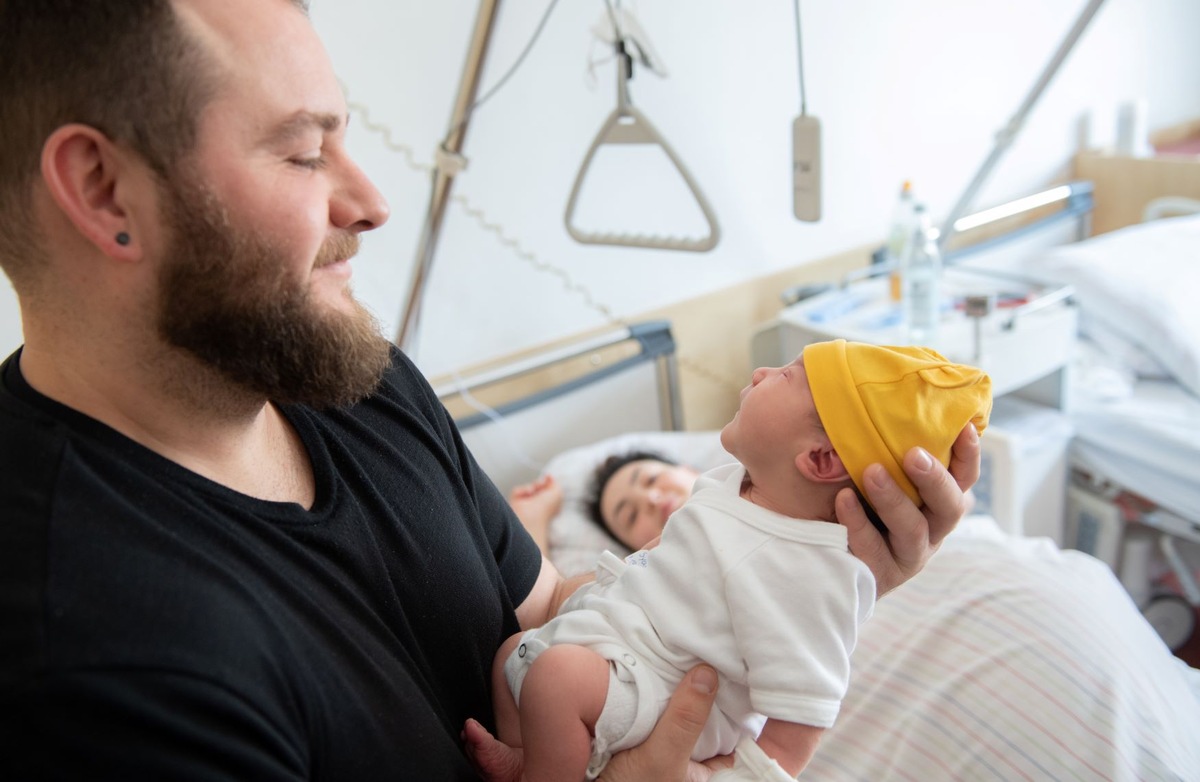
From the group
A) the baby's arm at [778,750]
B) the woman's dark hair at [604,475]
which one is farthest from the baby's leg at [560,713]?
the woman's dark hair at [604,475]

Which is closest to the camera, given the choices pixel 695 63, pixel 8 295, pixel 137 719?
pixel 137 719

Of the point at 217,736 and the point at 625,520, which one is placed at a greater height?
the point at 217,736

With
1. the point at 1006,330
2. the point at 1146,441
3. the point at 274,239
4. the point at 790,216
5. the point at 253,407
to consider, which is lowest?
the point at 1146,441

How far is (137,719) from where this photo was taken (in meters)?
0.65

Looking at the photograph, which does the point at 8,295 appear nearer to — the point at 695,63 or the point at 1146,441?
the point at 695,63

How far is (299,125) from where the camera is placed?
0.87m

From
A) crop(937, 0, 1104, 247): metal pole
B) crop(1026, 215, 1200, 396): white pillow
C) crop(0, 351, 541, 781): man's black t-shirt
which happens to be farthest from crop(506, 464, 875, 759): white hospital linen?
crop(1026, 215, 1200, 396): white pillow

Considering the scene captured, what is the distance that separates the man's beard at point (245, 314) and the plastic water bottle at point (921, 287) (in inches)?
67.7

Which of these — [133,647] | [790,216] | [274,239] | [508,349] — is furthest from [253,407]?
[790,216]

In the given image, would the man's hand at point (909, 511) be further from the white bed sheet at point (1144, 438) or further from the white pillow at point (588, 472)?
the white bed sheet at point (1144, 438)

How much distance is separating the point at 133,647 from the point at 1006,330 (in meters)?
2.08

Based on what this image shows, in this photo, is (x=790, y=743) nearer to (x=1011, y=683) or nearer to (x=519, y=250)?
(x=1011, y=683)

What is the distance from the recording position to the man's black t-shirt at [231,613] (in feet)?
2.12

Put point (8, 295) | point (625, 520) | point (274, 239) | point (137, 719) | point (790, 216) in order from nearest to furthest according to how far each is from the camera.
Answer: point (137, 719)
point (274, 239)
point (8, 295)
point (625, 520)
point (790, 216)
